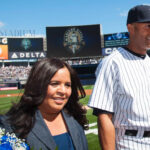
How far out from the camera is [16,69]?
5262cm

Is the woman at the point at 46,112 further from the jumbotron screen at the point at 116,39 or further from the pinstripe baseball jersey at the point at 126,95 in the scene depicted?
the jumbotron screen at the point at 116,39

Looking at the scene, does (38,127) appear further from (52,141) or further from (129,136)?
(129,136)

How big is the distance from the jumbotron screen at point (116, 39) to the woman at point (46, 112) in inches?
1738

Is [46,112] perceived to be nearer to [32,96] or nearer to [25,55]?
[32,96]

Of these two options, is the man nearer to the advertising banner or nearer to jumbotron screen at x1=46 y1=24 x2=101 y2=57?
jumbotron screen at x1=46 y1=24 x2=101 y2=57

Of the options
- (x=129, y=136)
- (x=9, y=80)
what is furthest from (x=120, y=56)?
(x=9, y=80)

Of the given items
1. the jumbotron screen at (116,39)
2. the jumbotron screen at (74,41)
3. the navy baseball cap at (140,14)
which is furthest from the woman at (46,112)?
the jumbotron screen at (116,39)

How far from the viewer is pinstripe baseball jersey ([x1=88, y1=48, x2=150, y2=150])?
2020 mm

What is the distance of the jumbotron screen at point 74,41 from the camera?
42.2 meters

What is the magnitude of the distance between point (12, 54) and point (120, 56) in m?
46.7

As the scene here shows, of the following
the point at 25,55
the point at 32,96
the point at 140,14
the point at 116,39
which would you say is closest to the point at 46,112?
the point at 32,96

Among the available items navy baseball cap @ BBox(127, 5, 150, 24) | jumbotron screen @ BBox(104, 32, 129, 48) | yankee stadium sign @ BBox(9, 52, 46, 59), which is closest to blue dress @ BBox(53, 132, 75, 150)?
navy baseball cap @ BBox(127, 5, 150, 24)

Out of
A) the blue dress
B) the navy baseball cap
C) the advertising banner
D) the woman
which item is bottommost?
the blue dress

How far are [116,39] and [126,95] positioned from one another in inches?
1756
